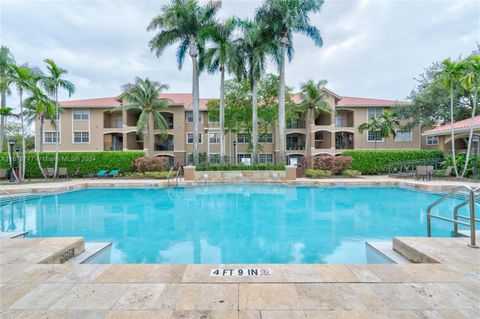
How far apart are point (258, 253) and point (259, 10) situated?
1842 cm

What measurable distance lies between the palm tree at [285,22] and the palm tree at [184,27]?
4140mm

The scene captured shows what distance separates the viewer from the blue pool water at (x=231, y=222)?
18.6ft

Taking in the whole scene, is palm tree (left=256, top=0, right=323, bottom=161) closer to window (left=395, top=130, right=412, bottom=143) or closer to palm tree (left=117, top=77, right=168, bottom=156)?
palm tree (left=117, top=77, right=168, bottom=156)

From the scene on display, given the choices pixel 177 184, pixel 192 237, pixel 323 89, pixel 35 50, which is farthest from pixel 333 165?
pixel 35 50

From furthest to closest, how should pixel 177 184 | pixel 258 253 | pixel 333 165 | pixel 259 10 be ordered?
pixel 333 165 → pixel 259 10 → pixel 177 184 → pixel 258 253

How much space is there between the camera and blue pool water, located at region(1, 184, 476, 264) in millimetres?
5668

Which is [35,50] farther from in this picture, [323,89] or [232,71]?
[323,89]

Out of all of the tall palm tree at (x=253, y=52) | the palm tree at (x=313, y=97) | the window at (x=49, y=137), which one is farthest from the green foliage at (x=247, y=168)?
the window at (x=49, y=137)

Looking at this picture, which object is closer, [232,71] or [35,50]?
[232,71]

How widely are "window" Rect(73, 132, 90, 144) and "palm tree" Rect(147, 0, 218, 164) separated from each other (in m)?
15.6

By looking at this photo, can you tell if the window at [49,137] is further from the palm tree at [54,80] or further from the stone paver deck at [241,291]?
the stone paver deck at [241,291]

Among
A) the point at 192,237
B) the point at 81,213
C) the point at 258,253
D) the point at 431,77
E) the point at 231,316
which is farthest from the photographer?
the point at 431,77

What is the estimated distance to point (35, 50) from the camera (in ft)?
73.0

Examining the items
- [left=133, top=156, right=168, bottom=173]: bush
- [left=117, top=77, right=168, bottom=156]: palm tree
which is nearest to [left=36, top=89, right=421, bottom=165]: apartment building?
[left=117, top=77, right=168, bottom=156]: palm tree
